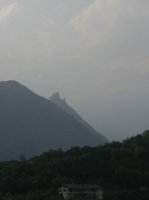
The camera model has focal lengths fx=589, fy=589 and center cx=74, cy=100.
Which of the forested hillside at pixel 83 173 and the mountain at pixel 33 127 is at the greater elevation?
the mountain at pixel 33 127

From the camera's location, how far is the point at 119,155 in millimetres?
39531

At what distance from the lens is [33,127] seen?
12375cm

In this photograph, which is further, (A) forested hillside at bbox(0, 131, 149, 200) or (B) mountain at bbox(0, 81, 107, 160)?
(B) mountain at bbox(0, 81, 107, 160)

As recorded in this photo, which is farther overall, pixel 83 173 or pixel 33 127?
pixel 33 127

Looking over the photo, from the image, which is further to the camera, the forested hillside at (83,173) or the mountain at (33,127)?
the mountain at (33,127)

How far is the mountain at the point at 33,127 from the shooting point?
113881 millimetres

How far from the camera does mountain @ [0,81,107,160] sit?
113881mm

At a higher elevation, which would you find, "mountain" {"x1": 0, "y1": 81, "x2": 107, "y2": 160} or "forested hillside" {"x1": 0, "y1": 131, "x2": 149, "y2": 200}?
"mountain" {"x1": 0, "y1": 81, "x2": 107, "y2": 160}

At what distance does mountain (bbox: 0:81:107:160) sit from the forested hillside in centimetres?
6720

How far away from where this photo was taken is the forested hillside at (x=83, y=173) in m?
32.4

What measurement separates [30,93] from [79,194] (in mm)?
112925

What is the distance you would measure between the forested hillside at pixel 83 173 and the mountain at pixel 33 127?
67.2 meters

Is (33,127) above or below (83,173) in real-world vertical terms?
above

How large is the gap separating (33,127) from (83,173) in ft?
290
